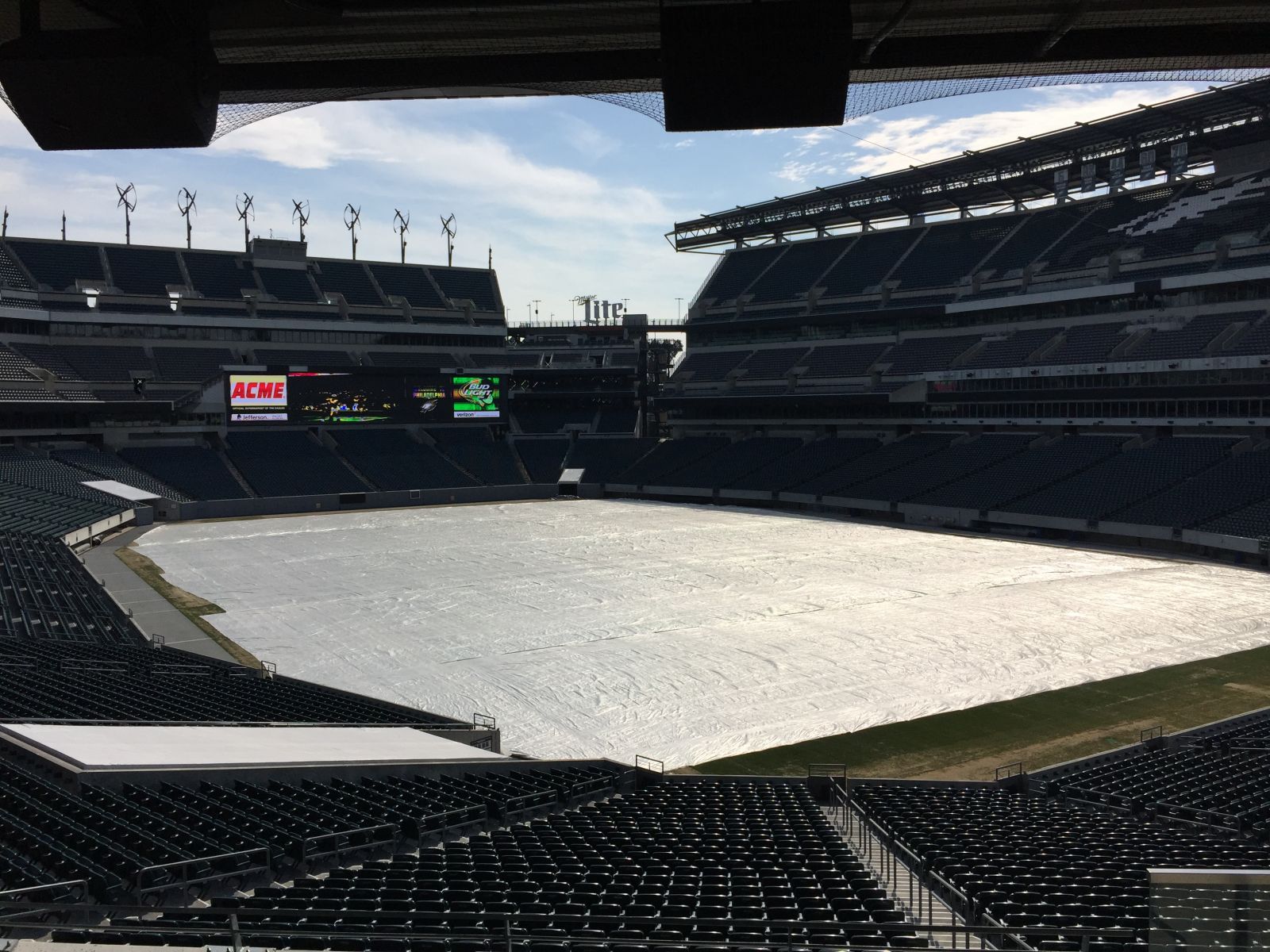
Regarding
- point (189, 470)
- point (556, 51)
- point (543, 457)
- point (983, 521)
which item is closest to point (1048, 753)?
point (556, 51)

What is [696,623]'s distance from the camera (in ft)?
99.3

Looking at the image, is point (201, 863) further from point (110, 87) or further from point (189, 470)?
point (189, 470)

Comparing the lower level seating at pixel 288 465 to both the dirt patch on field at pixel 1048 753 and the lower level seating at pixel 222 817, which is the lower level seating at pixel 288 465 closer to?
the lower level seating at pixel 222 817

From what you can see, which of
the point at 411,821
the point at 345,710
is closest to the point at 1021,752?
the point at 411,821

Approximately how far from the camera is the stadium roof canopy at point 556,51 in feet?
13.7

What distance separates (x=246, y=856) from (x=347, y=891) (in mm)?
1632

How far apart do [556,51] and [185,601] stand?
→ 33632 millimetres

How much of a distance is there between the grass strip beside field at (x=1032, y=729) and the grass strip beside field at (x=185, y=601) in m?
15.6

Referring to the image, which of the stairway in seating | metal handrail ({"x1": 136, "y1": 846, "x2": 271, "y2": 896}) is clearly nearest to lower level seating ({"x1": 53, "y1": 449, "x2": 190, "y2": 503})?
metal handrail ({"x1": 136, "y1": 846, "x2": 271, "y2": 896})

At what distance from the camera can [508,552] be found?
45125 millimetres

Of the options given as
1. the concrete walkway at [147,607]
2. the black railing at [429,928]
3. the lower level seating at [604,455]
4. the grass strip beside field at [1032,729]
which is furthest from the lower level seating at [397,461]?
the black railing at [429,928]

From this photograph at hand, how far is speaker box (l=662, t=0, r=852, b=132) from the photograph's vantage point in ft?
13.7

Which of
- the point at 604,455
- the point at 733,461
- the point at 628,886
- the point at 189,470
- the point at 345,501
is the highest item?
the point at 604,455

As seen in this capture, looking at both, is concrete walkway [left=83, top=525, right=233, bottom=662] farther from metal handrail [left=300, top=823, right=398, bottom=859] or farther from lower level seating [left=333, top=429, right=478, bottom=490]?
lower level seating [left=333, top=429, right=478, bottom=490]
